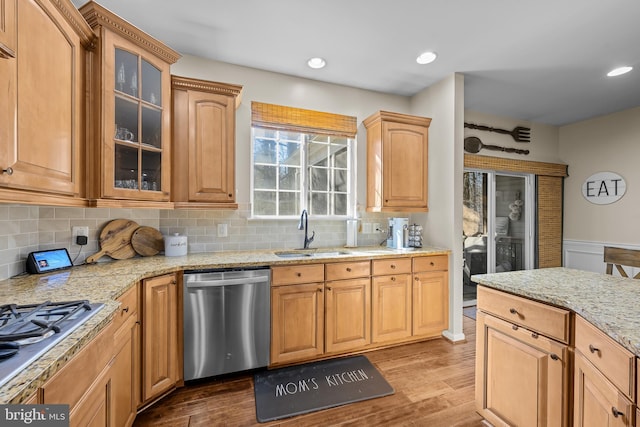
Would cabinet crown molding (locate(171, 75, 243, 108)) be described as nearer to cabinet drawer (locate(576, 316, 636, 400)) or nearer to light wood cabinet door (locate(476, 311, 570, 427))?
light wood cabinet door (locate(476, 311, 570, 427))

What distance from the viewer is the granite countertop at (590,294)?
100 centimetres

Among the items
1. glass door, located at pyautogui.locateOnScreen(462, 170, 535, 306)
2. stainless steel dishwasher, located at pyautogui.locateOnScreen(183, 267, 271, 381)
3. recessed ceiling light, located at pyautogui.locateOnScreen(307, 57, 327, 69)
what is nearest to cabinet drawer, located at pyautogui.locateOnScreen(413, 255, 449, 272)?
glass door, located at pyautogui.locateOnScreen(462, 170, 535, 306)

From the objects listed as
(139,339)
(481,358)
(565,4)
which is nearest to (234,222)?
(139,339)

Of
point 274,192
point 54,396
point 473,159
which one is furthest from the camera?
point 473,159

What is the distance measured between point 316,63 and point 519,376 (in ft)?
9.34

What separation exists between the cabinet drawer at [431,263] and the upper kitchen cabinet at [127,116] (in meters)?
2.30

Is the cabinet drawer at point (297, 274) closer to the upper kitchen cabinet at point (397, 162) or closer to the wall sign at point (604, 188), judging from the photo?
the upper kitchen cabinet at point (397, 162)

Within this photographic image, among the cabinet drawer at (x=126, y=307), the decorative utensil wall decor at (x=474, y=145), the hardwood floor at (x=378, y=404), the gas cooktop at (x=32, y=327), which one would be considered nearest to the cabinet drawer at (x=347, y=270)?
the hardwood floor at (x=378, y=404)

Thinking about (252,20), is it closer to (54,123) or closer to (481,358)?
(54,123)

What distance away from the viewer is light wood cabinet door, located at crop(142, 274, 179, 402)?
1.78 m

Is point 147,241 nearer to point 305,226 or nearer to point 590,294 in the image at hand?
point 305,226

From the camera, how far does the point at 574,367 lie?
124 cm

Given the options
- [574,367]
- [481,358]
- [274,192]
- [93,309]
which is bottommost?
[481,358]

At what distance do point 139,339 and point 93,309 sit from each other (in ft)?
2.47
